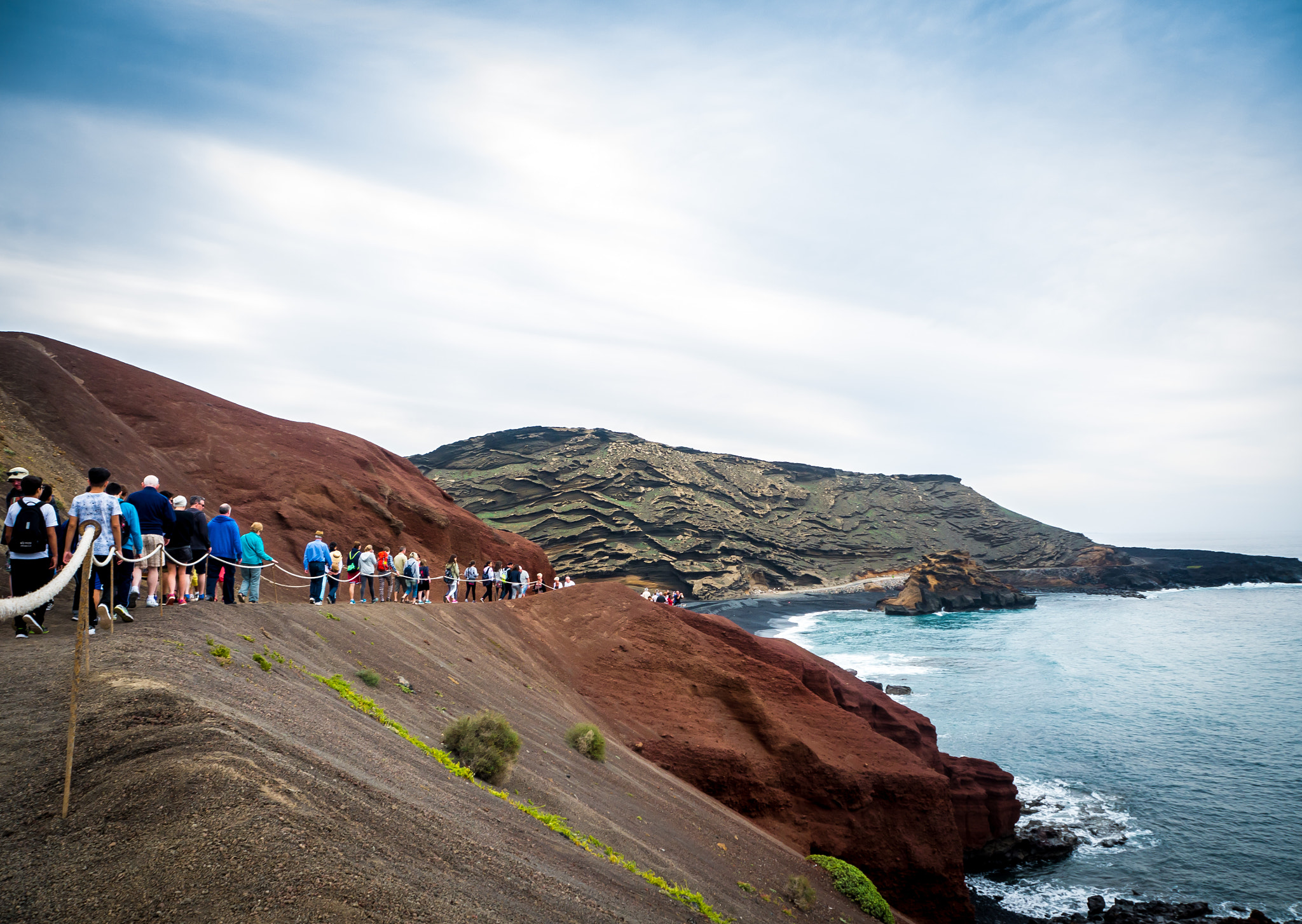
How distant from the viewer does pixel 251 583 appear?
13070 millimetres

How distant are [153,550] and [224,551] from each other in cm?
179

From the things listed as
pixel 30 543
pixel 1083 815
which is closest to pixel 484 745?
pixel 30 543

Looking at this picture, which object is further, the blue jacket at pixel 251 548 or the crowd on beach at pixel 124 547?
the blue jacket at pixel 251 548

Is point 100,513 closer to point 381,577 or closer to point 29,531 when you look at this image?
point 29,531

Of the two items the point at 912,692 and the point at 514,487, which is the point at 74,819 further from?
the point at 514,487

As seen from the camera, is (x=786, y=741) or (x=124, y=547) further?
(x=786, y=741)

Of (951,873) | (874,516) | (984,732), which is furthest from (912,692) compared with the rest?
(874,516)

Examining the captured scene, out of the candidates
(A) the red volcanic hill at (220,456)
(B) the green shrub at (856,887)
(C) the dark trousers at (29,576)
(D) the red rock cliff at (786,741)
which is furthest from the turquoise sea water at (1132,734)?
(A) the red volcanic hill at (220,456)

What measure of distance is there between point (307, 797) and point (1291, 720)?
44246mm

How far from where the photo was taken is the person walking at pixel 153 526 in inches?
386

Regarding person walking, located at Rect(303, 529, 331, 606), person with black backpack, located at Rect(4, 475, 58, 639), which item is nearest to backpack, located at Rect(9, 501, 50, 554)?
person with black backpack, located at Rect(4, 475, 58, 639)

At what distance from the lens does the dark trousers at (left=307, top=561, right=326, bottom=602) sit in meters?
15.3

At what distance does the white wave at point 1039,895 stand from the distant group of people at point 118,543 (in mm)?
20668

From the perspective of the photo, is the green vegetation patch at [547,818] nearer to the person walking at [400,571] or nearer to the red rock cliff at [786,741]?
the red rock cliff at [786,741]
